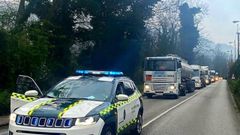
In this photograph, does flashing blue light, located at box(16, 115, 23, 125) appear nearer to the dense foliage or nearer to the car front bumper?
the car front bumper

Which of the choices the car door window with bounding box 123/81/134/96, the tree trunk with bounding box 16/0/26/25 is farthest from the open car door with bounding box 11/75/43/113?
the tree trunk with bounding box 16/0/26/25

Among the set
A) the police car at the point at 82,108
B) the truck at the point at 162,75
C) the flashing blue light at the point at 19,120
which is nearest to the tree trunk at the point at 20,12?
the truck at the point at 162,75

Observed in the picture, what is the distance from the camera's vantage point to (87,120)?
8.11 m

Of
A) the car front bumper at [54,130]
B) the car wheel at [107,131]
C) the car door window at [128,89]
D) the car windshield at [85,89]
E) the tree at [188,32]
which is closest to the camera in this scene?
the car front bumper at [54,130]

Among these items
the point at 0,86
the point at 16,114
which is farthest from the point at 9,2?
the point at 16,114

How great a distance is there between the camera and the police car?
25.8ft

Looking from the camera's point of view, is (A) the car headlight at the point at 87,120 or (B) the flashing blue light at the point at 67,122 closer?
(B) the flashing blue light at the point at 67,122

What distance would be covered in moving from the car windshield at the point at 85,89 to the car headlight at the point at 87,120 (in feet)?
3.76

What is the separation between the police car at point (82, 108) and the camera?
7.88 metres

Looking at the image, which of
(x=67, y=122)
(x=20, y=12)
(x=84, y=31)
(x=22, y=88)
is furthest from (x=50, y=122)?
(x=84, y=31)

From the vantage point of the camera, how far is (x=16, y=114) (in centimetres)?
821

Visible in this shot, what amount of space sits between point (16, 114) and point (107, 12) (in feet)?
94.6

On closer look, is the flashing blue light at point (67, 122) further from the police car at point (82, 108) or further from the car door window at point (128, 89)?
the car door window at point (128, 89)

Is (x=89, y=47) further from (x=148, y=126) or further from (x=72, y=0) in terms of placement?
(x=148, y=126)
